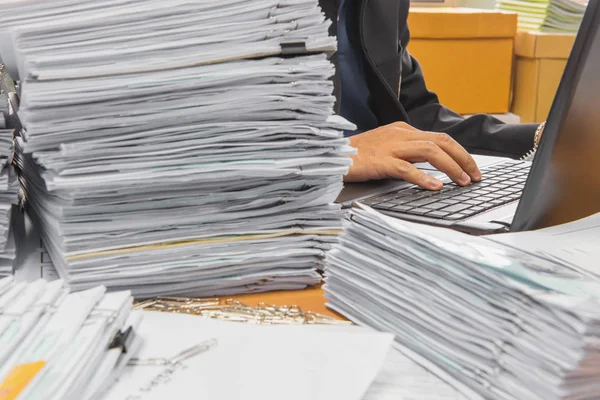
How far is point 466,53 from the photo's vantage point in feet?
8.38

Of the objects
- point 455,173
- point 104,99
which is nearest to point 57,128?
Result: point 104,99

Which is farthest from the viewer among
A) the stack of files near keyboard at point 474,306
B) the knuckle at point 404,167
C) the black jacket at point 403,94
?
the black jacket at point 403,94

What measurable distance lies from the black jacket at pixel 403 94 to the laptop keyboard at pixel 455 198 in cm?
43

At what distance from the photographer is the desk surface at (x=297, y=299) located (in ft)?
2.11

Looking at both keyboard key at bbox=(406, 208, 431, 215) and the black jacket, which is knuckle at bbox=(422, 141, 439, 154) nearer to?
keyboard key at bbox=(406, 208, 431, 215)

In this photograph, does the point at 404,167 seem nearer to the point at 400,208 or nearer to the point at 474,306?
the point at 400,208

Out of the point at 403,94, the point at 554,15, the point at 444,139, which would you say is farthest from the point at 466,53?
the point at 444,139

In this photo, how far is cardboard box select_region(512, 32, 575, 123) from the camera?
253cm

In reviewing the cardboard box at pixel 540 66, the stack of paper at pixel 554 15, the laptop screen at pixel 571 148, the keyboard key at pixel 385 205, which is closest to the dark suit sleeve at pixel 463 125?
the keyboard key at pixel 385 205

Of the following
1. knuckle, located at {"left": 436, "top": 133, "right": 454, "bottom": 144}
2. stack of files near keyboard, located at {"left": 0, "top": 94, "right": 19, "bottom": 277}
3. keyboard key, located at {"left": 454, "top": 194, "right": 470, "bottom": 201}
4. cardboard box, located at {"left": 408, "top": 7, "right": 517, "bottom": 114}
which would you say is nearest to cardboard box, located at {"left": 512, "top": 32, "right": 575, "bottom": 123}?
cardboard box, located at {"left": 408, "top": 7, "right": 517, "bottom": 114}

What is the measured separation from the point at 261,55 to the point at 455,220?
266 millimetres

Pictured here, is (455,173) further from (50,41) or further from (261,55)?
(50,41)

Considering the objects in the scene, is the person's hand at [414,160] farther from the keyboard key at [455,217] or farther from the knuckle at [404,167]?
the keyboard key at [455,217]

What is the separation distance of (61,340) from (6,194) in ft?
0.88
